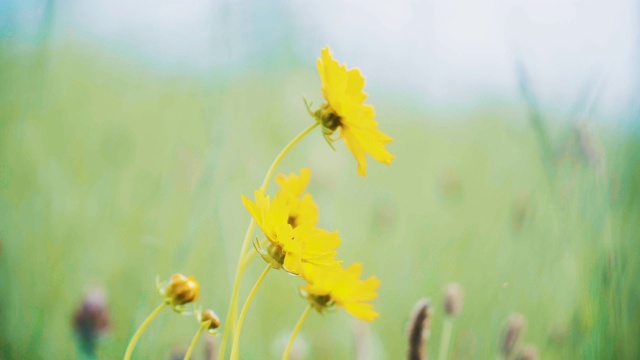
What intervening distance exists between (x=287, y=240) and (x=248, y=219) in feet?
1.81

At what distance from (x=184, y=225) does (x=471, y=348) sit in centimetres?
41

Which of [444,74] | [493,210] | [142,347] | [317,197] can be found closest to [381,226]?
[317,197]

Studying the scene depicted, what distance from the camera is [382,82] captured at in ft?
3.53

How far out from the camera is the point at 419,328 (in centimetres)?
46

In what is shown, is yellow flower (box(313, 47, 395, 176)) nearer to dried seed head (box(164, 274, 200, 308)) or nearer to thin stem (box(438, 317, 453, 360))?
dried seed head (box(164, 274, 200, 308))

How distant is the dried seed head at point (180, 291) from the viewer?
0.36 meters

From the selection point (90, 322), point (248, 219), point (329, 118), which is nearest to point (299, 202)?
point (329, 118)

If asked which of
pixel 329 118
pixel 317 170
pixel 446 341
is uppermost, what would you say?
pixel 329 118

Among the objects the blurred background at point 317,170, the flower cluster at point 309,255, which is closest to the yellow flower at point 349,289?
the flower cluster at point 309,255

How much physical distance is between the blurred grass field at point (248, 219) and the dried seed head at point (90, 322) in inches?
1.2

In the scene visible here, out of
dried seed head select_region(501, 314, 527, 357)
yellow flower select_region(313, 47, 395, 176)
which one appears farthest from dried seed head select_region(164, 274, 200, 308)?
dried seed head select_region(501, 314, 527, 357)

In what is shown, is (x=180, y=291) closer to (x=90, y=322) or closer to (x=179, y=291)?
(x=179, y=291)

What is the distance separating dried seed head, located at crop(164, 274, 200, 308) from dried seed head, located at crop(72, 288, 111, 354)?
0.16 metres


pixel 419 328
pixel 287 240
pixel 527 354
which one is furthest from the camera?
pixel 527 354
